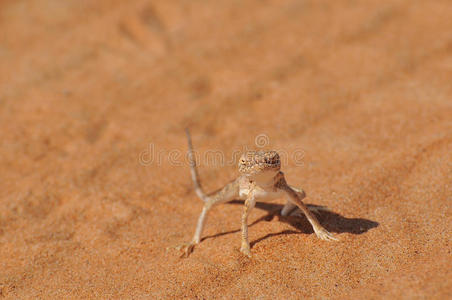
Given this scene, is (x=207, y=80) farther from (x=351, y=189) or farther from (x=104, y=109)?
(x=351, y=189)

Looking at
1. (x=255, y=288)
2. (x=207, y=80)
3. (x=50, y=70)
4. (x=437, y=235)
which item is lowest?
(x=437, y=235)

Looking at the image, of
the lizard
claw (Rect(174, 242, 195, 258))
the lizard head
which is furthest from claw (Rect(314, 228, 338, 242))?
claw (Rect(174, 242, 195, 258))

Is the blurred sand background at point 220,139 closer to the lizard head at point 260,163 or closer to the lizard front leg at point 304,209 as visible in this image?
the lizard front leg at point 304,209

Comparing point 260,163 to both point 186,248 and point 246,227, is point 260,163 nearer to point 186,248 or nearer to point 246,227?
point 246,227

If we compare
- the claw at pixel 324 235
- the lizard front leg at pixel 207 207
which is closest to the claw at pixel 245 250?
the lizard front leg at pixel 207 207

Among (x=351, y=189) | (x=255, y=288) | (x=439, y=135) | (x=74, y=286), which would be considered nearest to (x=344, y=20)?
(x=439, y=135)

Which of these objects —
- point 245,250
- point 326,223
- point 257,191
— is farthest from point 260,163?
point 326,223
